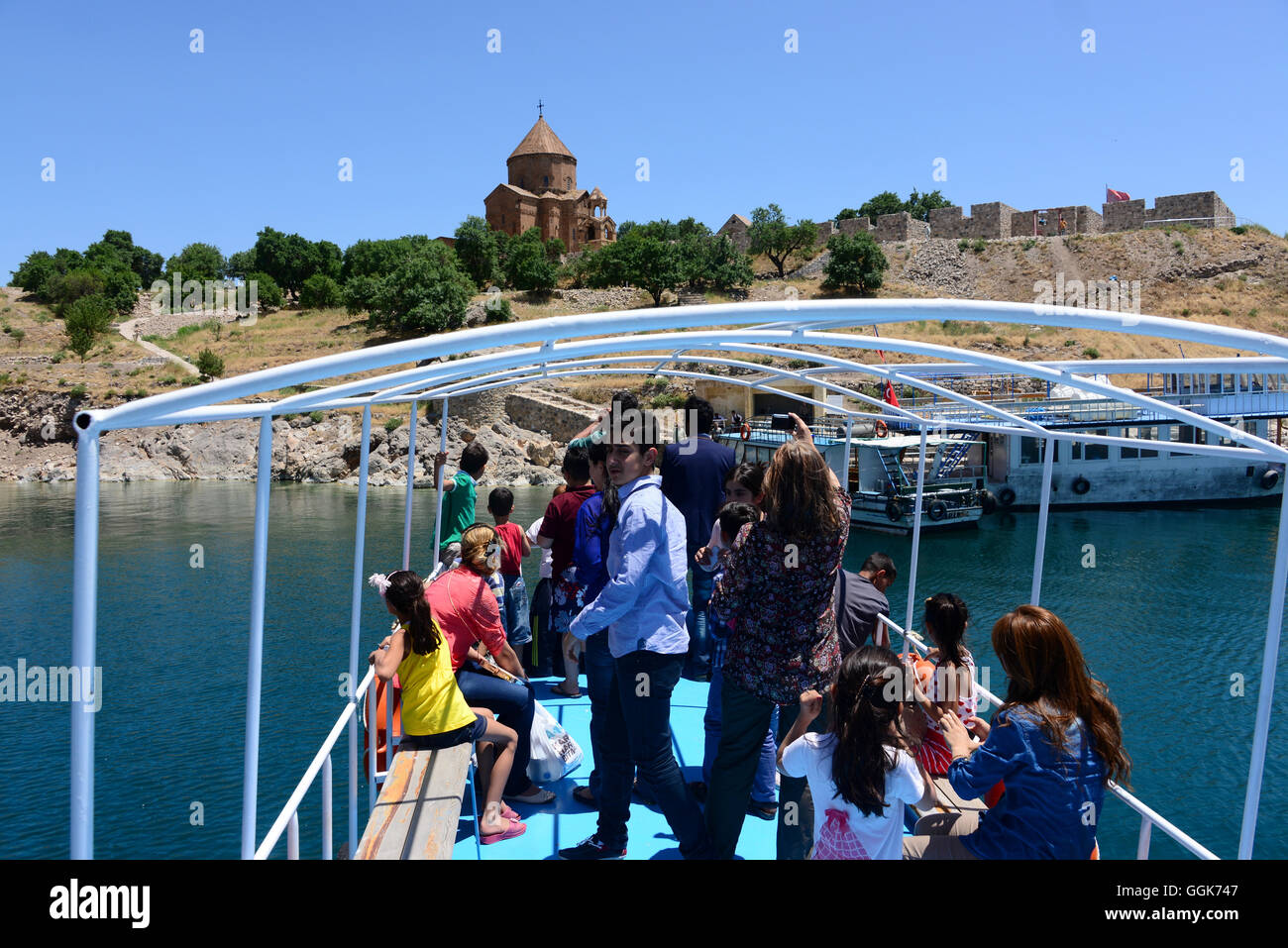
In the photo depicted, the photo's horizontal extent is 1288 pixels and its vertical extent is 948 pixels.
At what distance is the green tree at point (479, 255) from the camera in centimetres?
6525

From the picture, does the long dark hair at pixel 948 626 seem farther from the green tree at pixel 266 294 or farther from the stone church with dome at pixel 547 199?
the stone church with dome at pixel 547 199

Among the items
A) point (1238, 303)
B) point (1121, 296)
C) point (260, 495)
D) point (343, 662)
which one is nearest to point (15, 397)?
point (343, 662)

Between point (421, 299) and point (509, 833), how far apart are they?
51.3m

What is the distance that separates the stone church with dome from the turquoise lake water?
169ft

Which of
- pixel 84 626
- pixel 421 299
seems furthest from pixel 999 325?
pixel 84 626

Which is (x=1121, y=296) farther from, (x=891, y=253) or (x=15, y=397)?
(x=15, y=397)

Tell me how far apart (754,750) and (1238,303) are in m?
70.7

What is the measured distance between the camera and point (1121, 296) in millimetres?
61594

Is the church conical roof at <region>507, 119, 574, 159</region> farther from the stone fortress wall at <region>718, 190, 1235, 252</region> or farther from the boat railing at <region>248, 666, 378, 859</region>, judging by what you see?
the boat railing at <region>248, 666, 378, 859</region>

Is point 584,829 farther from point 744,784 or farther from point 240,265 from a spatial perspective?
point 240,265

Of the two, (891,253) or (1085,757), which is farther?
(891,253)

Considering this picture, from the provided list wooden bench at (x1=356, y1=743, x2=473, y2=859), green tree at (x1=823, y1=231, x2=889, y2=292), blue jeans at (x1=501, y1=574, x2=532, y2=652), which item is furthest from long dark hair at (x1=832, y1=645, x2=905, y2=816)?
green tree at (x1=823, y1=231, x2=889, y2=292)

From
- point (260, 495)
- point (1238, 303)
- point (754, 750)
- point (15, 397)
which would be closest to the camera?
point (260, 495)

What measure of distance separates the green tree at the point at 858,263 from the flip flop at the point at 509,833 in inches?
2521
